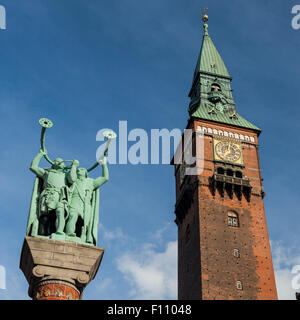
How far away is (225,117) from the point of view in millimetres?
48125

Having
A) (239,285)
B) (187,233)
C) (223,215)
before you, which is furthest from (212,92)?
(239,285)

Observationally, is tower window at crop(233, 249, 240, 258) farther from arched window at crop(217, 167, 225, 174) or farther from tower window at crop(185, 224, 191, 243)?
arched window at crop(217, 167, 225, 174)

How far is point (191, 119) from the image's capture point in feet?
152

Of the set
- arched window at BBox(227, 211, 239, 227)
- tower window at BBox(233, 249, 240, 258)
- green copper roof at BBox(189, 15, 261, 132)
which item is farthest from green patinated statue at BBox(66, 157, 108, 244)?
green copper roof at BBox(189, 15, 261, 132)

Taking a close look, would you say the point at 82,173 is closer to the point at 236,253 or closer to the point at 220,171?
the point at 236,253

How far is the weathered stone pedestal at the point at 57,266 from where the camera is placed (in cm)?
1098

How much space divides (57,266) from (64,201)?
180cm

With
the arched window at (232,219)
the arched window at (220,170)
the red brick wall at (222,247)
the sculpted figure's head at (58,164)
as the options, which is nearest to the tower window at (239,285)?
the red brick wall at (222,247)

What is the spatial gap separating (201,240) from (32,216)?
2742 cm

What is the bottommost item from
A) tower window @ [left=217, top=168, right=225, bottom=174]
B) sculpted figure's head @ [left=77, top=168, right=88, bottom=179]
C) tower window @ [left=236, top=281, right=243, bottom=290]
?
sculpted figure's head @ [left=77, top=168, right=88, bottom=179]

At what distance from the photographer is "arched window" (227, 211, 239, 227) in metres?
40.1

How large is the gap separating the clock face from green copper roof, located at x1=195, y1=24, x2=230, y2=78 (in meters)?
12.0
